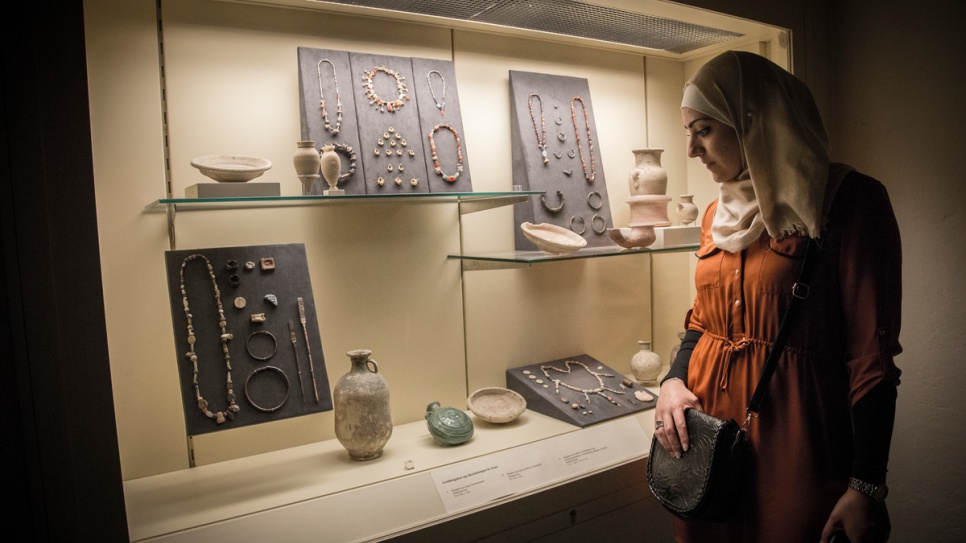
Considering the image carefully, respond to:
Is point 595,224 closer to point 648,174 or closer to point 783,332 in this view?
point 648,174

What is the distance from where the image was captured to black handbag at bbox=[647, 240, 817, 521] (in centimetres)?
171

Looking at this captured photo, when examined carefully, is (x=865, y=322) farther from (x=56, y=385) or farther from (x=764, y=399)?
(x=56, y=385)

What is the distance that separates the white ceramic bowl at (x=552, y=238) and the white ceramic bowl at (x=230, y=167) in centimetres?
105

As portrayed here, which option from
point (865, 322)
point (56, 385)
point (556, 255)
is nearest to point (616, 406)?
point (556, 255)

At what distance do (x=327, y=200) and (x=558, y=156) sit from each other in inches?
45.1

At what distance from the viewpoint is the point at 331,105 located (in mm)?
2357

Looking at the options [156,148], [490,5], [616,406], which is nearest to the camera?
[156,148]

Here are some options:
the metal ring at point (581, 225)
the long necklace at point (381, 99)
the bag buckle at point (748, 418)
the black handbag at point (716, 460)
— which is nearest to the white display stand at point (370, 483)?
the black handbag at point (716, 460)

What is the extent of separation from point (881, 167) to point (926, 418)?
3.59 ft

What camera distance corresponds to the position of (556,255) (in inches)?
101

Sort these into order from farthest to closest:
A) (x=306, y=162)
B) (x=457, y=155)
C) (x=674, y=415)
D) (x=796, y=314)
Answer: (x=457, y=155), (x=306, y=162), (x=674, y=415), (x=796, y=314)

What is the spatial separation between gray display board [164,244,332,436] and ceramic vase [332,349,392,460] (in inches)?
2.6

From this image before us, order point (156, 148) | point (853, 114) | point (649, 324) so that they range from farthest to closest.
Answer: point (649, 324)
point (853, 114)
point (156, 148)

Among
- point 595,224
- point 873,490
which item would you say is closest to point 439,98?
point 595,224
